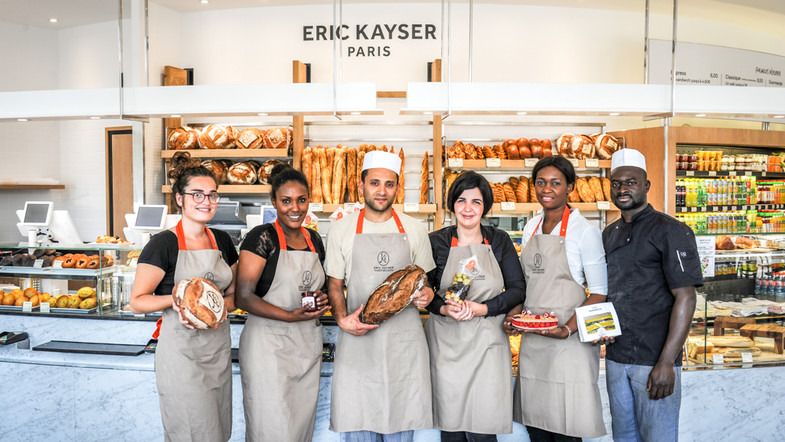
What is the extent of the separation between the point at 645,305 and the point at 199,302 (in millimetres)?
1919

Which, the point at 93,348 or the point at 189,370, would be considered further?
the point at 93,348

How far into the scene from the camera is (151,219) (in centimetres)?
385

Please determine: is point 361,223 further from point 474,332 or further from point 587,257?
point 587,257

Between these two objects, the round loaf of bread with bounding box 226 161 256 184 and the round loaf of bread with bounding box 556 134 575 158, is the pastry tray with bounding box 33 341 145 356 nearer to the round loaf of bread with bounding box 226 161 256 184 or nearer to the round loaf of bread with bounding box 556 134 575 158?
the round loaf of bread with bounding box 226 161 256 184

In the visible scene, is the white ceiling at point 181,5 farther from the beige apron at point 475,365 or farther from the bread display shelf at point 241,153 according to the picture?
the beige apron at point 475,365

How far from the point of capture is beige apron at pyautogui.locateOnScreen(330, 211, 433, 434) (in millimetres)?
2258

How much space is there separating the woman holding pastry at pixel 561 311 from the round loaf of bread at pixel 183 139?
4.14m

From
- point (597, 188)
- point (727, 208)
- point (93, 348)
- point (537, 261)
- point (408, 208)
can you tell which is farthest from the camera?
point (727, 208)

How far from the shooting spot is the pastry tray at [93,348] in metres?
3.07

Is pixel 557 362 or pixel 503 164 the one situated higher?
pixel 503 164

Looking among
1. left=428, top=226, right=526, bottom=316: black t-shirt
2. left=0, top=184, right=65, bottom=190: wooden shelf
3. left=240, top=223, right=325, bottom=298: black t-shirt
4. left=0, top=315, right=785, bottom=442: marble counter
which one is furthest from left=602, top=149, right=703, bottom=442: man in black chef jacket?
left=0, top=184, right=65, bottom=190: wooden shelf

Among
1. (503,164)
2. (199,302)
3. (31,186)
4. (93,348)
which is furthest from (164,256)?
(31,186)

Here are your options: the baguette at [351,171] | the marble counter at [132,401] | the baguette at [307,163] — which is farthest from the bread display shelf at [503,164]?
the marble counter at [132,401]

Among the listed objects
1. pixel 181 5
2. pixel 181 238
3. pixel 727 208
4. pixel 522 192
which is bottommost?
pixel 181 238
